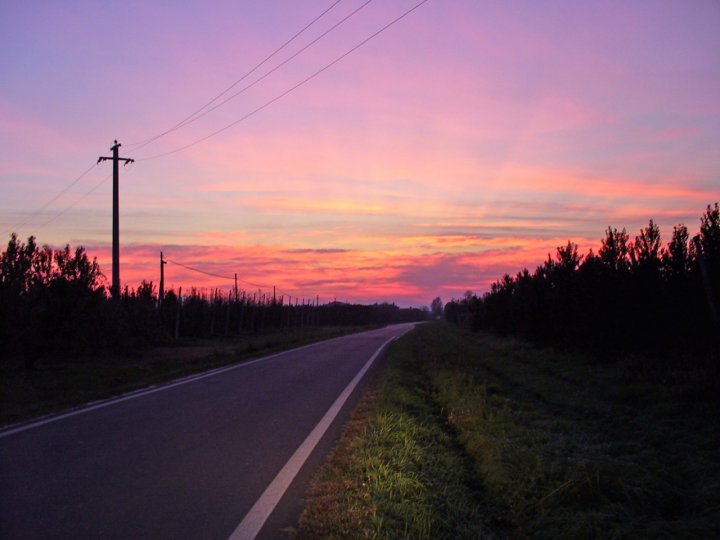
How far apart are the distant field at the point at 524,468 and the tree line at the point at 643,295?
10.4ft

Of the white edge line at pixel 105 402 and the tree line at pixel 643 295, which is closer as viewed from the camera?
the white edge line at pixel 105 402

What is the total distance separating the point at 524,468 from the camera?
6535 millimetres

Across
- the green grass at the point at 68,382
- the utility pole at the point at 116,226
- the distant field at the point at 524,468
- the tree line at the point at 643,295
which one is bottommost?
the distant field at the point at 524,468

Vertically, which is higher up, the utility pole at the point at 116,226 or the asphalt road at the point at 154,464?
the utility pole at the point at 116,226

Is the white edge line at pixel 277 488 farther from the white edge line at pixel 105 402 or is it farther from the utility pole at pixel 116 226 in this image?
the utility pole at pixel 116 226

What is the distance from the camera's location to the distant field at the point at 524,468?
16.5 feet

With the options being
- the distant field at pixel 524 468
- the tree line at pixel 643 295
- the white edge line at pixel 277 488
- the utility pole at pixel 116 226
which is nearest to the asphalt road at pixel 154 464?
the white edge line at pixel 277 488

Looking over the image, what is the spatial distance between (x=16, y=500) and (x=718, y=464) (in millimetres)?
7495

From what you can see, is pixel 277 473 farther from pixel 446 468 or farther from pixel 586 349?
pixel 586 349

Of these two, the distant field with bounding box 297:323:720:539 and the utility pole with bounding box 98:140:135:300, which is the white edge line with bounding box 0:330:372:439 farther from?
the utility pole with bounding box 98:140:135:300

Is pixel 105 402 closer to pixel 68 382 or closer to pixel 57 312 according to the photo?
pixel 68 382

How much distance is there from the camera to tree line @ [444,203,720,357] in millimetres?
14305

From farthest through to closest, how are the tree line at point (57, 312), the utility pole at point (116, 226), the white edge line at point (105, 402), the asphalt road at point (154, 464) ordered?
the utility pole at point (116, 226) < the tree line at point (57, 312) < the white edge line at point (105, 402) < the asphalt road at point (154, 464)

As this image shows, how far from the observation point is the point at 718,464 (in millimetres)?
7059
